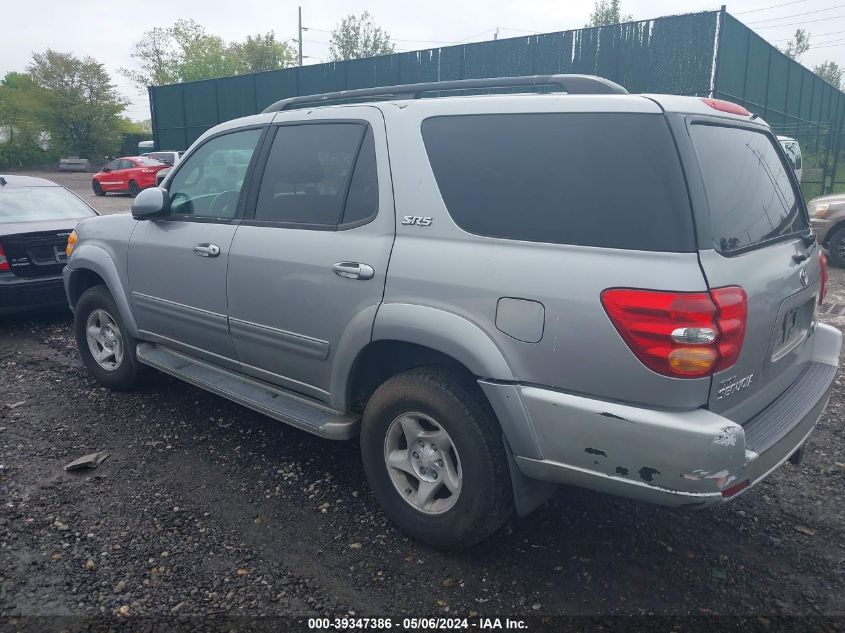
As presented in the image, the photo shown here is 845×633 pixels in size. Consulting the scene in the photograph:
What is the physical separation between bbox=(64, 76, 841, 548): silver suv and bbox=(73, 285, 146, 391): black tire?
1.19 metres

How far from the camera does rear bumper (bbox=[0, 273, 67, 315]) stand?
6.46m

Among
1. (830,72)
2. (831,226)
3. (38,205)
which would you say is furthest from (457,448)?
(830,72)

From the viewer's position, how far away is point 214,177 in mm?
4266

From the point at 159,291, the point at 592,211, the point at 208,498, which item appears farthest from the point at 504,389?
the point at 159,291

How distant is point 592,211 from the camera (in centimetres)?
257

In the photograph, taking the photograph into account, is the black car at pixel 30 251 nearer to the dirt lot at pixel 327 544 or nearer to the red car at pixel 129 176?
the dirt lot at pixel 327 544

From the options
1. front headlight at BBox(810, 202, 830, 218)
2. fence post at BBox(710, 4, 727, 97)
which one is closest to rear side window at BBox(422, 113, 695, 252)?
front headlight at BBox(810, 202, 830, 218)

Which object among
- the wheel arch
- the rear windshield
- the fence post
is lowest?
the wheel arch

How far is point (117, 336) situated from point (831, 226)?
1001 centimetres

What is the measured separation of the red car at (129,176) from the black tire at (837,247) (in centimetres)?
2055

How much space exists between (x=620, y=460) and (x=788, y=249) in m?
1.30

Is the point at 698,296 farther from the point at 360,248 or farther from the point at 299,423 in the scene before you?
the point at 299,423

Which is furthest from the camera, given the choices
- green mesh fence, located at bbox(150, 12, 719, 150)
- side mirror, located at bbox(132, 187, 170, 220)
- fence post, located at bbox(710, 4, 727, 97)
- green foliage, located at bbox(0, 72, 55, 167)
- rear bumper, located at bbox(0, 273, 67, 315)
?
green foliage, located at bbox(0, 72, 55, 167)

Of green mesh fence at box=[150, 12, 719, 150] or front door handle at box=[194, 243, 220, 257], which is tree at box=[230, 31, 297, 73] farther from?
front door handle at box=[194, 243, 220, 257]
